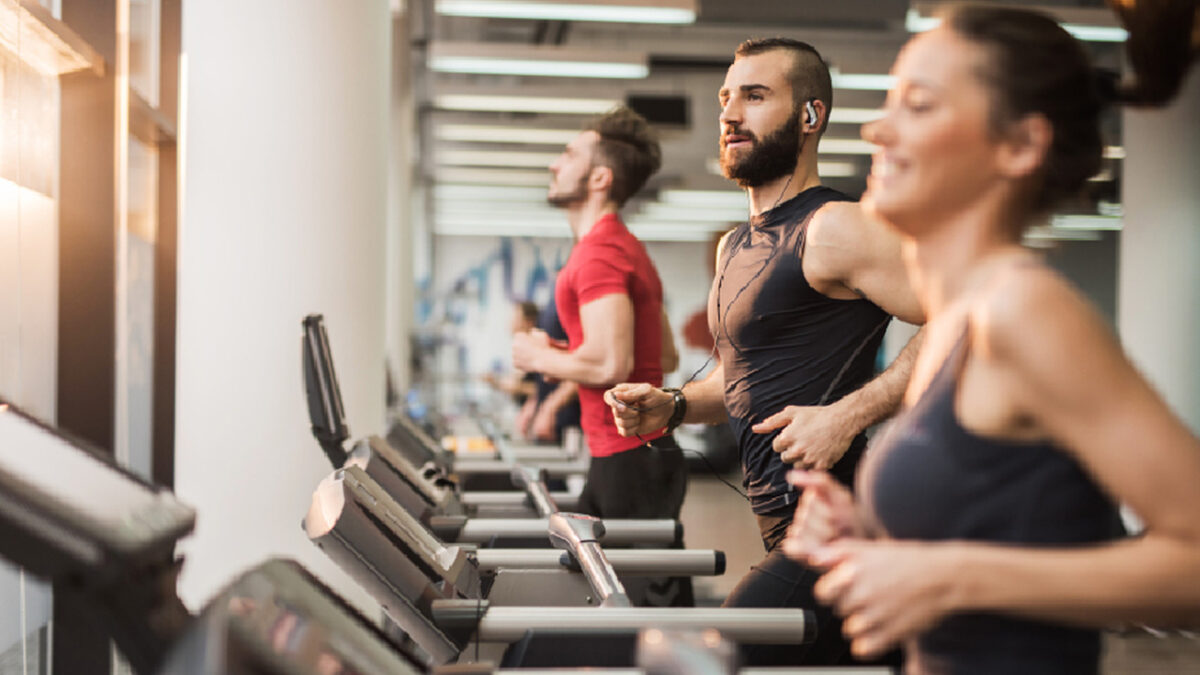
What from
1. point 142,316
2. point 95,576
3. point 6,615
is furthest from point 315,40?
point 95,576

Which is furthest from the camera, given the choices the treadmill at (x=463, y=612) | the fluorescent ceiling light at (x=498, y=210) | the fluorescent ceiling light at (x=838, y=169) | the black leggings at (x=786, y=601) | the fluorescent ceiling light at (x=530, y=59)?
the fluorescent ceiling light at (x=498, y=210)

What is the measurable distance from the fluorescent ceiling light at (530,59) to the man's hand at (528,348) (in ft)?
13.2

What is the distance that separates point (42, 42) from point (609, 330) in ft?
4.45

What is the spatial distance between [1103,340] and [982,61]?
27cm

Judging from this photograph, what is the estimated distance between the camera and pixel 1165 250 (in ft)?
17.9

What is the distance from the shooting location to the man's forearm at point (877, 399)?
164 cm

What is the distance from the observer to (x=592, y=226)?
2.85 meters

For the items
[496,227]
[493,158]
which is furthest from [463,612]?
[496,227]

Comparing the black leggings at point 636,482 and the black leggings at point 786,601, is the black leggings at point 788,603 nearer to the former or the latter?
the black leggings at point 786,601

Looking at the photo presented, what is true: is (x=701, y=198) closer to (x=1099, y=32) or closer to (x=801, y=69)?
(x=1099, y=32)

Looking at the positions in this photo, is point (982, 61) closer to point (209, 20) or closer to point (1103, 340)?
point (1103, 340)

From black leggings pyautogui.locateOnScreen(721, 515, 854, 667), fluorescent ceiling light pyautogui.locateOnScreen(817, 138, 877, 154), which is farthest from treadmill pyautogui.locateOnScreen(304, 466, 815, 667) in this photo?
fluorescent ceiling light pyautogui.locateOnScreen(817, 138, 877, 154)

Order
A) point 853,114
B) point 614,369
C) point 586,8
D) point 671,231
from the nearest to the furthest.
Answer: point 614,369, point 586,8, point 853,114, point 671,231

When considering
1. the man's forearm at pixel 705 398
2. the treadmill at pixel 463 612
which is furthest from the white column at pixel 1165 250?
the treadmill at pixel 463 612
